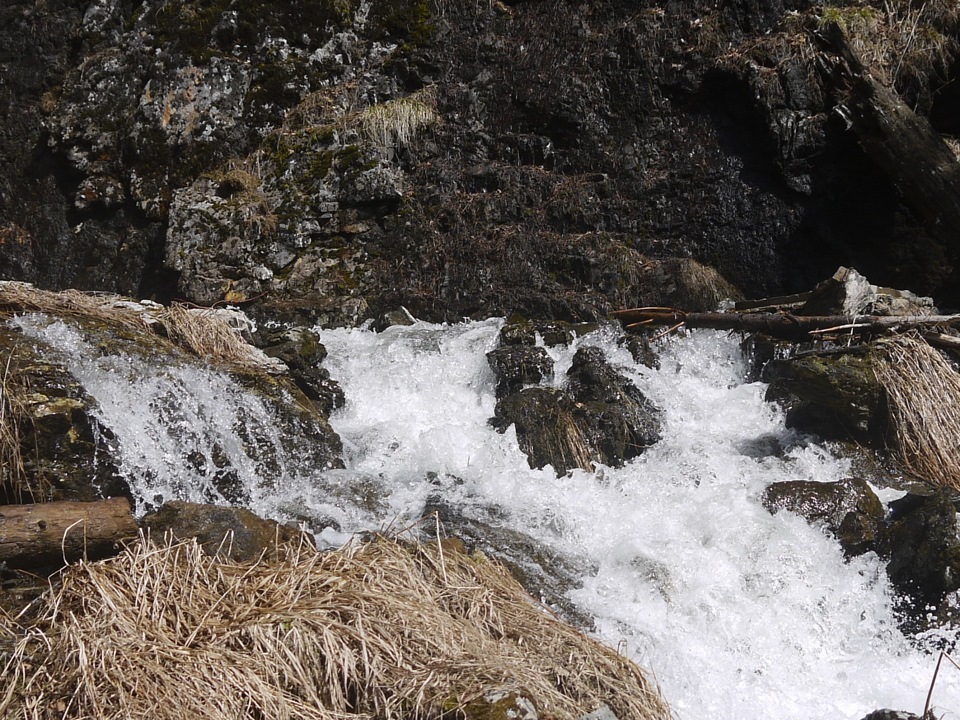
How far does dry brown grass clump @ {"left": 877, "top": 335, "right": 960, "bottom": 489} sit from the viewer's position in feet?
19.2

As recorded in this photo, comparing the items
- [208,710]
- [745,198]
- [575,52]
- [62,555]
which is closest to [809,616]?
[208,710]

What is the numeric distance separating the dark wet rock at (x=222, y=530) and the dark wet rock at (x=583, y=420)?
2426mm

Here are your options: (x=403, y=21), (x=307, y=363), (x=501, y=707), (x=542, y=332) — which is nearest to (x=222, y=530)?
(x=501, y=707)

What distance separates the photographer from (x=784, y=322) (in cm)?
726

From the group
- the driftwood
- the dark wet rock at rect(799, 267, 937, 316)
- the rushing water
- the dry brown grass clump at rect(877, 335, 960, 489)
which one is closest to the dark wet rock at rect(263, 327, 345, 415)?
the rushing water

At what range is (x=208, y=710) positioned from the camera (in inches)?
111

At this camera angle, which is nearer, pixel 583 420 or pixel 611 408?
pixel 583 420

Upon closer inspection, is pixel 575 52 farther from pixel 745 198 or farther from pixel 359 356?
pixel 359 356

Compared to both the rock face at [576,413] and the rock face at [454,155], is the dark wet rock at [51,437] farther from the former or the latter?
the rock face at [454,155]

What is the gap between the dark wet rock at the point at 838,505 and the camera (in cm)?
502

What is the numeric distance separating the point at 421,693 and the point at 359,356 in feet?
16.6

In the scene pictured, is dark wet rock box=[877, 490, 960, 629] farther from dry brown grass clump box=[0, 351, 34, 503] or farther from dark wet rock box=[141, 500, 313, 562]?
dry brown grass clump box=[0, 351, 34, 503]

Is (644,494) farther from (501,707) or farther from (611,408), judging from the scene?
(501,707)

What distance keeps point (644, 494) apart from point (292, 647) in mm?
3256
